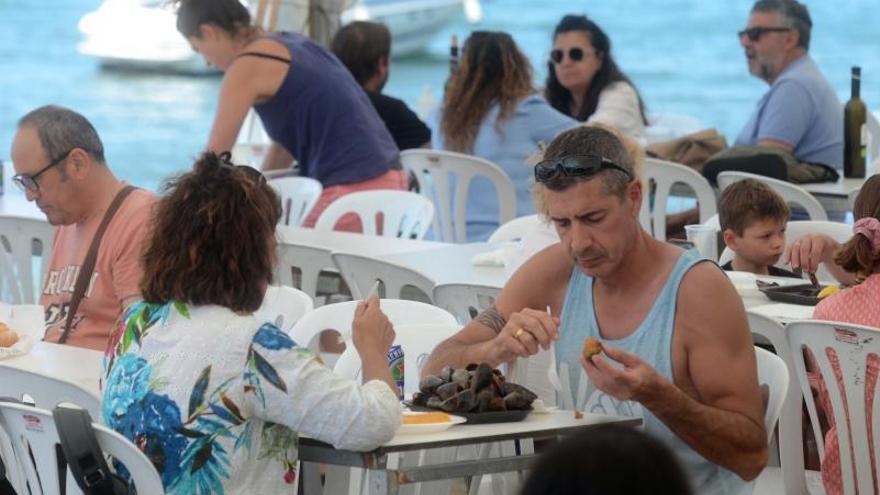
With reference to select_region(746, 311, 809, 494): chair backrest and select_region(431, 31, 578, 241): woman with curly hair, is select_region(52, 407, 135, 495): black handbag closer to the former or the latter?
select_region(746, 311, 809, 494): chair backrest

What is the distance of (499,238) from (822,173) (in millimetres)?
1630

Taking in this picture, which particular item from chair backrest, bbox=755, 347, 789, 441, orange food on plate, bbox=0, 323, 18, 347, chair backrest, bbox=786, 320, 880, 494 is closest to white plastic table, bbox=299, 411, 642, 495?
chair backrest, bbox=755, 347, 789, 441

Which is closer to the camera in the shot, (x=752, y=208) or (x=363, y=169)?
(x=752, y=208)

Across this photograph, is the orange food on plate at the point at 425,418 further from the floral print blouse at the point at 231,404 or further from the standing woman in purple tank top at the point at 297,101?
the standing woman in purple tank top at the point at 297,101

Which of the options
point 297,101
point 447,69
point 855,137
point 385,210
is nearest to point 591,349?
point 385,210

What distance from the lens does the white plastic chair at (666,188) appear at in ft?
21.6

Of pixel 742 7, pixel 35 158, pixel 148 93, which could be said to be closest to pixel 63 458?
pixel 35 158

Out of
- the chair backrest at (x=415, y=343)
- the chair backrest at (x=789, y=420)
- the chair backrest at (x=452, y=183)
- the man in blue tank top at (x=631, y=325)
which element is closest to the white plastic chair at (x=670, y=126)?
the chair backrest at (x=452, y=183)

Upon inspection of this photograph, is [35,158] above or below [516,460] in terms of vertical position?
above

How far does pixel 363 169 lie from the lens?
22.0 ft

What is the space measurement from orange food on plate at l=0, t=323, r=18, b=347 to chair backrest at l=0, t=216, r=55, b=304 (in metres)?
1.63

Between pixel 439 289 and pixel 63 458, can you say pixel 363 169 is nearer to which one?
pixel 439 289

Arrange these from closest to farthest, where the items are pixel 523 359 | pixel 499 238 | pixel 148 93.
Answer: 1. pixel 523 359
2. pixel 499 238
3. pixel 148 93

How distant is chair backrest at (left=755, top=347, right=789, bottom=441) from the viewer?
327cm
